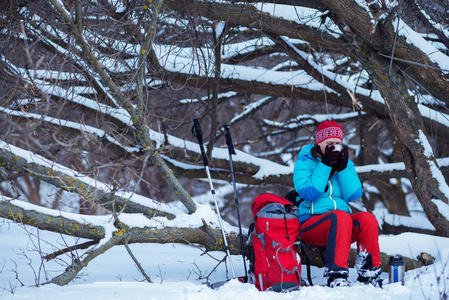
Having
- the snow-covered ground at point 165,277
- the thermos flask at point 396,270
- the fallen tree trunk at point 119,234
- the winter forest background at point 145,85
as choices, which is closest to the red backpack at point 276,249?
the snow-covered ground at point 165,277

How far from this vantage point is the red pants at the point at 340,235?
149 inches

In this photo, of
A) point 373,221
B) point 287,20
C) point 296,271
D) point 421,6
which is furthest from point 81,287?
point 421,6

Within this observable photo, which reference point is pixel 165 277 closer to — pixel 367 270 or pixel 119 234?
pixel 119 234

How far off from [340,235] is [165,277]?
6.12 feet

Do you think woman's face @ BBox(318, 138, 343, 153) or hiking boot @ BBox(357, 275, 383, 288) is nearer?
hiking boot @ BBox(357, 275, 383, 288)

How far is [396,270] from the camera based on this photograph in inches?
151

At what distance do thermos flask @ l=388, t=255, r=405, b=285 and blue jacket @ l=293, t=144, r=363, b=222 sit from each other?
628 mm

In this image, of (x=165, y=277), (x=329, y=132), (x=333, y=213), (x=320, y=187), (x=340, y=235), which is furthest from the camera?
(x=165, y=277)

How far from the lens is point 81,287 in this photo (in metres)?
3.48

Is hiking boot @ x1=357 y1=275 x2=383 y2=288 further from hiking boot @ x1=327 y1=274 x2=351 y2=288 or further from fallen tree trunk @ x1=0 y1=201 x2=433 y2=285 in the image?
fallen tree trunk @ x1=0 y1=201 x2=433 y2=285

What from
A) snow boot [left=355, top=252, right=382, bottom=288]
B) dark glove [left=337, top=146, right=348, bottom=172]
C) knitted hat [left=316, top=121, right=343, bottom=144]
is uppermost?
knitted hat [left=316, top=121, right=343, bottom=144]

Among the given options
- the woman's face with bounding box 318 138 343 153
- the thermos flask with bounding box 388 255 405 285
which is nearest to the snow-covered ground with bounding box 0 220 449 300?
the thermos flask with bounding box 388 255 405 285

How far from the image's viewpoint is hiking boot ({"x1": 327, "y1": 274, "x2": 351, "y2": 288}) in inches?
145

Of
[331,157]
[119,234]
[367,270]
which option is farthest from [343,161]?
[119,234]
